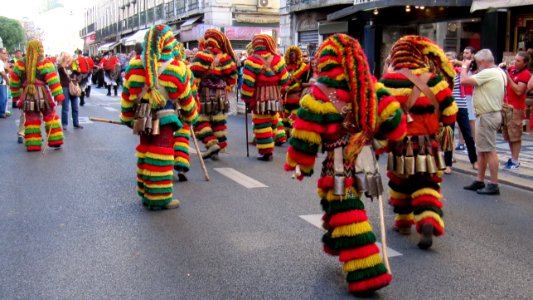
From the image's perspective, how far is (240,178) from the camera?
9.04 meters

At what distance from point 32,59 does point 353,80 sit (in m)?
8.27

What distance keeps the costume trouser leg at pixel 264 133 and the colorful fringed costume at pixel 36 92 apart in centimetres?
359

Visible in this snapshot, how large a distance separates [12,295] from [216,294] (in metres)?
1.44

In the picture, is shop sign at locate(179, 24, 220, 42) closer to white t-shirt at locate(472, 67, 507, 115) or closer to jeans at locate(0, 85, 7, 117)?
jeans at locate(0, 85, 7, 117)

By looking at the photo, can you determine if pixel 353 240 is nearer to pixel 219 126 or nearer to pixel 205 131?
pixel 205 131

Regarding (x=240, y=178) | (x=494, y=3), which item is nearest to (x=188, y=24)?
(x=494, y=3)

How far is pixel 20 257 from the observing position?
5.41m

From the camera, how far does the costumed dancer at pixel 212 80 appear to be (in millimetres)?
10461

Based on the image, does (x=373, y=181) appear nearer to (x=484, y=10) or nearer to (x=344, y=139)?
(x=344, y=139)

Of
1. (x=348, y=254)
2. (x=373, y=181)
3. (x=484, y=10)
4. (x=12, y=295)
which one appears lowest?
(x=12, y=295)

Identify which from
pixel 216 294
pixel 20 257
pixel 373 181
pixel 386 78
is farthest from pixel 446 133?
pixel 20 257

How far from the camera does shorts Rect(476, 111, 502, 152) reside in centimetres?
777

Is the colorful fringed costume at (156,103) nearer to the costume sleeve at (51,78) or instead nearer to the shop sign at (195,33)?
the costume sleeve at (51,78)

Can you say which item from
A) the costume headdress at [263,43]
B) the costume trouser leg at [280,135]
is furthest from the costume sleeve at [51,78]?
the costume trouser leg at [280,135]
